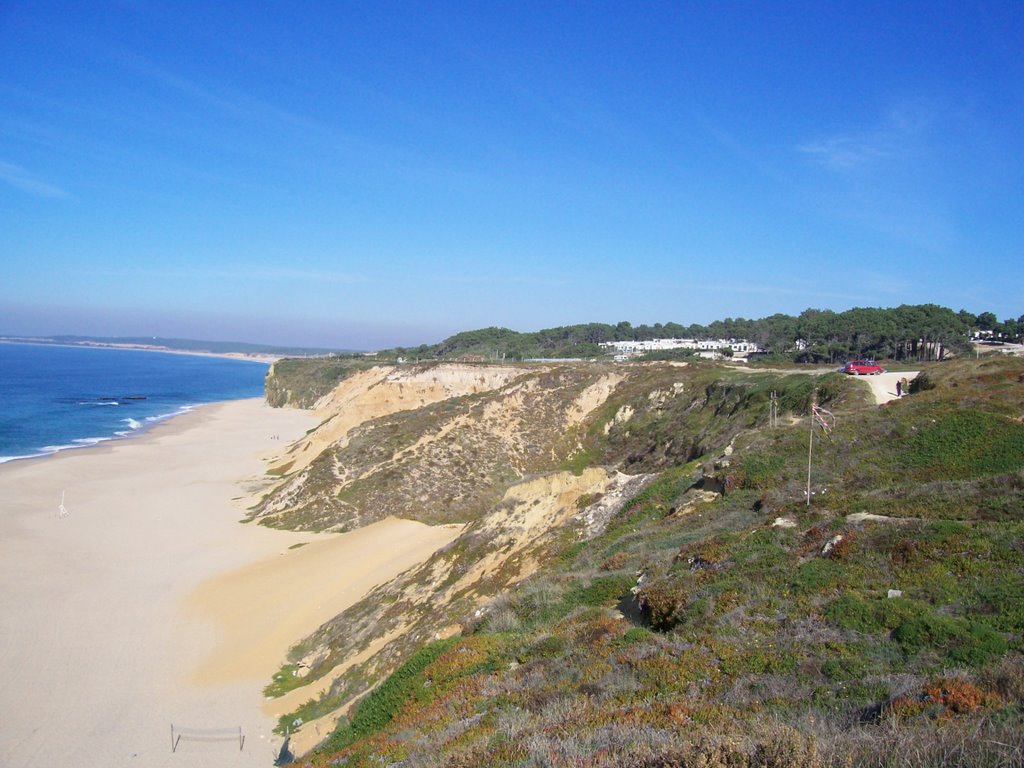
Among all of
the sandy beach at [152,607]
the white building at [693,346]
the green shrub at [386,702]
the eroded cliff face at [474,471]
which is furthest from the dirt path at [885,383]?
the white building at [693,346]

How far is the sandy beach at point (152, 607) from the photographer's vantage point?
15.9 meters

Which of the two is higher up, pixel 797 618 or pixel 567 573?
pixel 797 618

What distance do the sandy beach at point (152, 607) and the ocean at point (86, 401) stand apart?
19.8m

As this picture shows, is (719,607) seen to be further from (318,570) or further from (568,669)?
(318,570)

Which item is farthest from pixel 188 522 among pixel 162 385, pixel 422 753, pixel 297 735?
pixel 162 385

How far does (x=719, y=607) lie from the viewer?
9453 millimetres

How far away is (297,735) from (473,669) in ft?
21.3

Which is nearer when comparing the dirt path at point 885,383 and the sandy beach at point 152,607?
the sandy beach at point 152,607

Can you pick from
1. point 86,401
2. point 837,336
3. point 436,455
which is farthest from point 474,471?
point 86,401

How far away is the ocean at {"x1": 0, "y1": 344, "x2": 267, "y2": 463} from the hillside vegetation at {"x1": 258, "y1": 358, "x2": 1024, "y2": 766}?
5099 centimetres

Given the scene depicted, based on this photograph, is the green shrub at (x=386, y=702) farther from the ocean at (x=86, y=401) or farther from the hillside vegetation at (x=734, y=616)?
the ocean at (x=86, y=401)

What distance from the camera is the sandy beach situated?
15.9m

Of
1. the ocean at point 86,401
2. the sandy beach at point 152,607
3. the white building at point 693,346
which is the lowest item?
the sandy beach at point 152,607

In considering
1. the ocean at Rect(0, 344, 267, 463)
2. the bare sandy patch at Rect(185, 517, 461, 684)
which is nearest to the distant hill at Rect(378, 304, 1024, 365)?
the ocean at Rect(0, 344, 267, 463)
